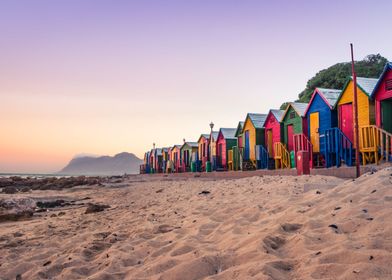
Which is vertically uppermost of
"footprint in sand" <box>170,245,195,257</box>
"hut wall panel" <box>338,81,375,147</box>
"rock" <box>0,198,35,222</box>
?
"hut wall panel" <box>338,81,375,147</box>

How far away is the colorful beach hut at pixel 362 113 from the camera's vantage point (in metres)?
13.7

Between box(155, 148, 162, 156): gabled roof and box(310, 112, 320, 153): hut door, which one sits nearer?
box(310, 112, 320, 153): hut door

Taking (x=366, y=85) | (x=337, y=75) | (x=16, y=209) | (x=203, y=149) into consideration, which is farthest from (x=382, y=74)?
(x=337, y=75)

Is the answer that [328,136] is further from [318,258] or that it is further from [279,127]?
[318,258]

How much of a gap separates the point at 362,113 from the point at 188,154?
24.0m

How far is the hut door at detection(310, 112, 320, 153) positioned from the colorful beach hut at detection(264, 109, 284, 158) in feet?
11.0

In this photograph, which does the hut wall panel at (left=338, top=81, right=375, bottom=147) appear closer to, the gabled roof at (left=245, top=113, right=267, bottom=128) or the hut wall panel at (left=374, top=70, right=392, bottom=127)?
the hut wall panel at (left=374, top=70, right=392, bottom=127)

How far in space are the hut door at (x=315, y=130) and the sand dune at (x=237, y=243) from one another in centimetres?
1263

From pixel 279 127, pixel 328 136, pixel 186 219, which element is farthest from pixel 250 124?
pixel 186 219

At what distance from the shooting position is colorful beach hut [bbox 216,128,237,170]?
28.7m

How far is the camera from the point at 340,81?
33438 mm

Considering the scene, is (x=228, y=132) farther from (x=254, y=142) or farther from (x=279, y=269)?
(x=279, y=269)

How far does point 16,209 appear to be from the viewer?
8.70m

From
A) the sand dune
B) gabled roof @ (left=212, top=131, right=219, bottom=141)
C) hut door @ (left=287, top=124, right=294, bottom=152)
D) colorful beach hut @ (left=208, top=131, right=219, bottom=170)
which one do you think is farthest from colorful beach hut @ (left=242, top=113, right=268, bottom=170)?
the sand dune
